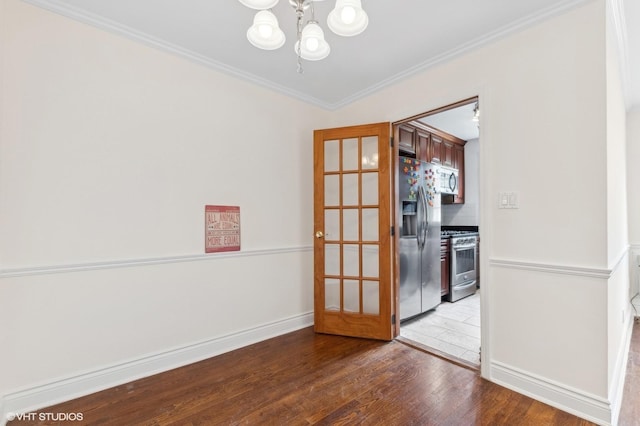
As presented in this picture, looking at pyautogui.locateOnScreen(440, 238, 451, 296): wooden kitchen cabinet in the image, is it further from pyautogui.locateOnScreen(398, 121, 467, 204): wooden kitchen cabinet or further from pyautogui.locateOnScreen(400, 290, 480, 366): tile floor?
pyautogui.locateOnScreen(398, 121, 467, 204): wooden kitchen cabinet

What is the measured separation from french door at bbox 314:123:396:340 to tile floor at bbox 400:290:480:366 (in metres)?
0.39

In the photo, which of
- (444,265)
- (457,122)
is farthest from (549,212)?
(457,122)

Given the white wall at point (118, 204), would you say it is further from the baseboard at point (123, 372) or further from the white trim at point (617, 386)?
the white trim at point (617, 386)

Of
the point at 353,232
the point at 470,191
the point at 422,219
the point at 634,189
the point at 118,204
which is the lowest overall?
the point at 353,232

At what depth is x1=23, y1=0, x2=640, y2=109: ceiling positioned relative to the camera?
189cm

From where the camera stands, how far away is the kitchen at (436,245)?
9.82ft

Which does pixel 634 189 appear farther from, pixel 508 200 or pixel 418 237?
pixel 508 200

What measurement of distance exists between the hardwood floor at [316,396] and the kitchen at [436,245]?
436 millimetres

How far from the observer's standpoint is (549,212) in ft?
6.20

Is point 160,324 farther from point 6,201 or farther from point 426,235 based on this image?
point 426,235

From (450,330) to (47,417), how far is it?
3226mm

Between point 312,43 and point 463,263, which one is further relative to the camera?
point 463,263

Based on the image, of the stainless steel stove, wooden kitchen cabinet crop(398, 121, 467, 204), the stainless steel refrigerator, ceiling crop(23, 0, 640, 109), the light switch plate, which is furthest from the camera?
the stainless steel stove

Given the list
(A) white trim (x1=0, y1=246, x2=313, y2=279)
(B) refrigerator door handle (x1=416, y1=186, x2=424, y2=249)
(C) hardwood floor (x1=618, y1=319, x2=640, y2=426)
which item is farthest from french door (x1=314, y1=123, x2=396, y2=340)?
(C) hardwood floor (x1=618, y1=319, x2=640, y2=426)
